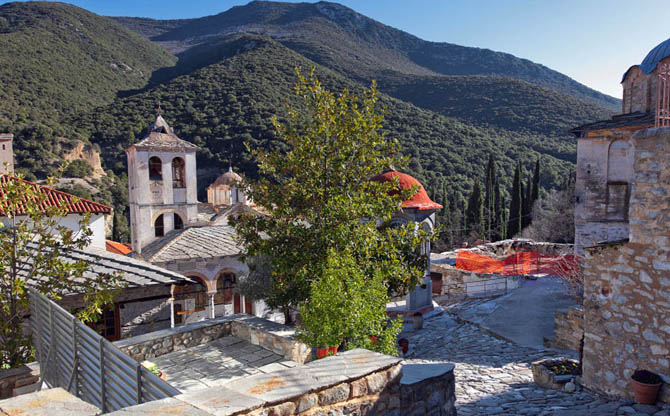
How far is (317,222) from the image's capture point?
7496mm

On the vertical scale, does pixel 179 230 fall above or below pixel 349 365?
below

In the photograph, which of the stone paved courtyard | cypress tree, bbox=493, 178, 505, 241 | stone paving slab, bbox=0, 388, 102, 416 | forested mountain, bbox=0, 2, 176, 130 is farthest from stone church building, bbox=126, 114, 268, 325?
forested mountain, bbox=0, 2, 176, 130

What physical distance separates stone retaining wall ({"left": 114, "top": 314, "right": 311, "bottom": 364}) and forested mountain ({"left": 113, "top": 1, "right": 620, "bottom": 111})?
2570 inches

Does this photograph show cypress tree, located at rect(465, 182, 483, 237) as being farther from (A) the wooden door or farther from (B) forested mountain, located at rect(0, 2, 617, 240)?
(A) the wooden door

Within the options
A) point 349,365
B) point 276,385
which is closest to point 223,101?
point 349,365

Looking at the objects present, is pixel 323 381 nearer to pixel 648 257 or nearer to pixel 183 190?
pixel 648 257

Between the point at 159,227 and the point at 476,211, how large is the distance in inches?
999

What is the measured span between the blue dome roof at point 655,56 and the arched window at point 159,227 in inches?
790

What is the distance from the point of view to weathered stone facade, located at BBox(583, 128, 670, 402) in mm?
5445

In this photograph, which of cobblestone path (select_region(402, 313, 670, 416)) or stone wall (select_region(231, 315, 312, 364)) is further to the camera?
stone wall (select_region(231, 315, 312, 364))

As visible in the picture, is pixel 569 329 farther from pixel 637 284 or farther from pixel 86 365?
pixel 86 365

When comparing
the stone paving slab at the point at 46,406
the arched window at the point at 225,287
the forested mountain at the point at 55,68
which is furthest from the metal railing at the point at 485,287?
the forested mountain at the point at 55,68

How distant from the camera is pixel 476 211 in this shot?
36656 mm

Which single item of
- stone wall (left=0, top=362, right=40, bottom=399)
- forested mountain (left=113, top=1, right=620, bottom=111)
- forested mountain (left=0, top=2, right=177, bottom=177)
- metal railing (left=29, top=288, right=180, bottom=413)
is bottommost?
stone wall (left=0, top=362, right=40, bottom=399)
